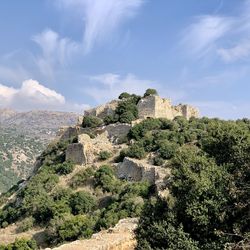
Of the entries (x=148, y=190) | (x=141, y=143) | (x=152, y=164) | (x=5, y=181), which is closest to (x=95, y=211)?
(x=148, y=190)

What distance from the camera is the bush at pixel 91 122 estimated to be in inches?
1912

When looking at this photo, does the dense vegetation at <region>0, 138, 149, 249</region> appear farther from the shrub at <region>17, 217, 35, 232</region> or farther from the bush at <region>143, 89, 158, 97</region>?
the bush at <region>143, 89, 158, 97</region>

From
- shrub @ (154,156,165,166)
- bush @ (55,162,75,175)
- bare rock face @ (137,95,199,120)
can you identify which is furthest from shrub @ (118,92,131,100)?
shrub @ (154,156,165,166)

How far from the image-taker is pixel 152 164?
38.1 m

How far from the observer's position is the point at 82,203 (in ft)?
115

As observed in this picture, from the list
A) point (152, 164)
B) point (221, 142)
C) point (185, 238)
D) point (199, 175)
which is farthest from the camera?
point (152, 164)

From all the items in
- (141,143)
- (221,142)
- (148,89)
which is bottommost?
(221,142)

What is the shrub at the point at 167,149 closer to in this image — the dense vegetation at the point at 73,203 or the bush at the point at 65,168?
the dense vegetation at the point at 73,203

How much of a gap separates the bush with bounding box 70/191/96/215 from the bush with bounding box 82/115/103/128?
43.3 ft

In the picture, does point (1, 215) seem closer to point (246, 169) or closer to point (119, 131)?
point (119, 131)

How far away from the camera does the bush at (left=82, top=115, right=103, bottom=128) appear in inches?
1912

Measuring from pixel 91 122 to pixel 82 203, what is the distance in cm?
1497

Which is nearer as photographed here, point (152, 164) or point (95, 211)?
point (95, 211)

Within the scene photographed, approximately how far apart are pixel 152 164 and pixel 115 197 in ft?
15.4
